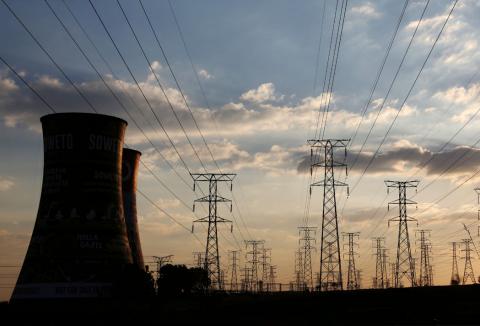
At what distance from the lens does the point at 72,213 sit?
51.2 metres

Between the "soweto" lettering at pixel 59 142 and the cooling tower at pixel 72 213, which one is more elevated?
the "soweto" lettering at pixel 59 142

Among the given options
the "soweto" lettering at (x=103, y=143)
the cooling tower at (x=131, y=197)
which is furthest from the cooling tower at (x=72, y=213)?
the cooling tower at (x=131, y=197)

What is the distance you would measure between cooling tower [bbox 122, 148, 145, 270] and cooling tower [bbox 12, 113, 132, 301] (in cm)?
1701

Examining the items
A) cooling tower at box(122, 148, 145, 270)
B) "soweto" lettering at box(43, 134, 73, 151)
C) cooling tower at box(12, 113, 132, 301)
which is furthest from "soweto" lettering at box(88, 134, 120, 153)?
cooling tower at box(122, 148, 145, 270)

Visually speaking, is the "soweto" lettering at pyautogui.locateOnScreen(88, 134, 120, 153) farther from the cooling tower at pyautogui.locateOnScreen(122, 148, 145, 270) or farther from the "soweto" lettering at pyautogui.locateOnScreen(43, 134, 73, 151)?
the cooling tower at pyautogui.locateOnScreen(122, 148, 145, 270)

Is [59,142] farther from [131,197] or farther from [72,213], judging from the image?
[131,197]

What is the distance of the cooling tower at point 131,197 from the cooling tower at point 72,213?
55.8 ft

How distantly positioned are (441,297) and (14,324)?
27.7 metres

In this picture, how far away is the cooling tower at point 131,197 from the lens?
70125mm

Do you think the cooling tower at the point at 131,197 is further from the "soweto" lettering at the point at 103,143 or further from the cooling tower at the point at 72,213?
the cooling tower at the point at 72,213

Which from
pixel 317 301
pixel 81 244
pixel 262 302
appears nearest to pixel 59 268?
pixel 81 244

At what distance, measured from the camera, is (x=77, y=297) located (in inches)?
2021

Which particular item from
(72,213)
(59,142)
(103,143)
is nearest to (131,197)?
(103,143)

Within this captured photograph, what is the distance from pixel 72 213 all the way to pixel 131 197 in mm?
19154
